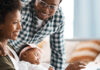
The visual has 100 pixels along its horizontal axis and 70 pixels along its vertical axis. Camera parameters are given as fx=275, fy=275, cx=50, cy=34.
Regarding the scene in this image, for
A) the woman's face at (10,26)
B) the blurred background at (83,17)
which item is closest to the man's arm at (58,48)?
the woman's face at (10,26)

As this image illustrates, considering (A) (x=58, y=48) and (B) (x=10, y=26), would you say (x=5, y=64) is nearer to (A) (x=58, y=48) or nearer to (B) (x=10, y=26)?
(B) (x=10, y=26)

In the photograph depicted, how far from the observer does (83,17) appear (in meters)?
3.65

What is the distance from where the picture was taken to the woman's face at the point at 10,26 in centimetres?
100

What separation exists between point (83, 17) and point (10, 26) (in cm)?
271

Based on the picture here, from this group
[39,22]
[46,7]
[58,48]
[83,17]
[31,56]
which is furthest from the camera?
[83,17]

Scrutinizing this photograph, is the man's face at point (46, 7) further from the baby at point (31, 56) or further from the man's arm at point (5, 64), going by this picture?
the man's arm at point (5, 64)

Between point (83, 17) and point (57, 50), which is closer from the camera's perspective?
point (57, 50)

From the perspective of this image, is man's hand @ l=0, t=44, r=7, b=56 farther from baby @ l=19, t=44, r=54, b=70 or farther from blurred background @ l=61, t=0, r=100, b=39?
blurred background @ l=61, t=0, r=100, b=39

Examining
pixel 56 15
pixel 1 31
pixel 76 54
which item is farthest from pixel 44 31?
pixel 76 54

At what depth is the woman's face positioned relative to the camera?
100 centimetres

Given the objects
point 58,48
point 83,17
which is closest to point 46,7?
point 58,48

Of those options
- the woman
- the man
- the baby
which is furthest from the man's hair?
the man

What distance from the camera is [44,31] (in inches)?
65.2

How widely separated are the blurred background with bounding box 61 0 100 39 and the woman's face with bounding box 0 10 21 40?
8.66 ft
